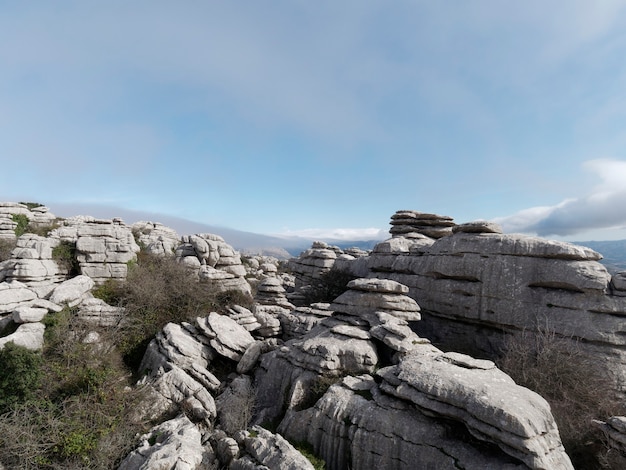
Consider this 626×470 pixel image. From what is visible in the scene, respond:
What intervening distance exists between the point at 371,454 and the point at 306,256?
23.9 m

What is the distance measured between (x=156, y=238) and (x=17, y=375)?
74.4 feet

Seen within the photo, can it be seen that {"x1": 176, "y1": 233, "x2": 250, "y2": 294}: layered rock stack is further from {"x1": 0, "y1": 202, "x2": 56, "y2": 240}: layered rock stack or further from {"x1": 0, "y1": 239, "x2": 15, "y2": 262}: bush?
{"x1": 0, "y1": 202, "x2": 56, "y2": 240}: layered rock stack

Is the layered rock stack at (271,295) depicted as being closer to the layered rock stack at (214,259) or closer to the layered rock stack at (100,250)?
the layered rock stack at (214,259)

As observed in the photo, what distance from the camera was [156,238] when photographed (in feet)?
109

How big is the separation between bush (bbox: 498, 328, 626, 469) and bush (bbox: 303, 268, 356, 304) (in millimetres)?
12039

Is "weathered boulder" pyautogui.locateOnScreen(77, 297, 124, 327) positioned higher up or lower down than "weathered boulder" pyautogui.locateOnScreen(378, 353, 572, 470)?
lower down

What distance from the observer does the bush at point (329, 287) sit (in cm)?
2464

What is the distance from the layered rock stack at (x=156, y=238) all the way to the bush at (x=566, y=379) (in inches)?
943

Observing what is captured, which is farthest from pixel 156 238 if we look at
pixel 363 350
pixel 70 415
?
pixel 363 350

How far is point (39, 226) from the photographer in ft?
102

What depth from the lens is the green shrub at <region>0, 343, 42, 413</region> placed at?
11352mm

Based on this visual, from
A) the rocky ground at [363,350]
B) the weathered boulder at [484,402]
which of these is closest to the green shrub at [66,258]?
the rocky ground at [363,350]

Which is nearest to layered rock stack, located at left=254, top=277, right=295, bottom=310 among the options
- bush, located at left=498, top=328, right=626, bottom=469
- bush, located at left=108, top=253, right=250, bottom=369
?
bush, located at left=108, top=253, right=250, bottom=369

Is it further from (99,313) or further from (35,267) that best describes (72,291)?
(35,267)
